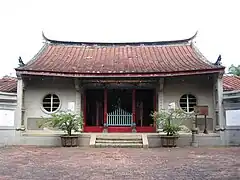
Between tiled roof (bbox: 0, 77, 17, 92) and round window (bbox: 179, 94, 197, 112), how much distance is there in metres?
6.76

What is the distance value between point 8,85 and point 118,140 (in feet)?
18.3

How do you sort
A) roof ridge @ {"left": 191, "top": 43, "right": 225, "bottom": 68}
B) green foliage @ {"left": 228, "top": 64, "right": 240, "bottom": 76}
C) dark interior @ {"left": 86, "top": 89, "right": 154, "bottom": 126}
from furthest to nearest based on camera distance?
green foliage @ {"left": 228, "top": 64, "right": 240, "bottom": 76}, dark interior @ {"left": 86, "top": 89, "right": 154, "bottom": 126}, roof ridge @ {"left": 191, "top": 43, "right": 225, "bottom": 68}

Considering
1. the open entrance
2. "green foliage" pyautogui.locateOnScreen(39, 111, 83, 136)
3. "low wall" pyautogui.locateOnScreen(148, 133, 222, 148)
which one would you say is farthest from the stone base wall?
the open entrance

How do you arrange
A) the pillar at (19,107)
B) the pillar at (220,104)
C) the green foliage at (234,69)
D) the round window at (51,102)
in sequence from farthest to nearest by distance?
the green foliage at (234,69) < the round window at (51,102) < the pillar at (19,107) < the pillar at (220,104)

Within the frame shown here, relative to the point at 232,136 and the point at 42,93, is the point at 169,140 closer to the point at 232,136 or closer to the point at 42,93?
the point at 232,136

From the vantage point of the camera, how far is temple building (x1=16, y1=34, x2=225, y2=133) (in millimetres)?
12320

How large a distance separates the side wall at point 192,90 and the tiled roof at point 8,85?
6172 mm

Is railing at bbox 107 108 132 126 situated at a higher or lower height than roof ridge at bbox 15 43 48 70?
lower

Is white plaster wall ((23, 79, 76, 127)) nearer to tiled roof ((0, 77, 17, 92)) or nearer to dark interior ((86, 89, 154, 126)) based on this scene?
tiled roof ((0, 77, 17, 92))

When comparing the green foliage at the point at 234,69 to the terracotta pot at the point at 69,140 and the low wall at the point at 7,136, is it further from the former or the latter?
the low wall at the point at 7,136

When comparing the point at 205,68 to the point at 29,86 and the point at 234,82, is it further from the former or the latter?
the point at 29,86

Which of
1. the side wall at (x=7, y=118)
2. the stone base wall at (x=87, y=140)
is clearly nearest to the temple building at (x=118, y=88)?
the side wall at (x=7, y=118)

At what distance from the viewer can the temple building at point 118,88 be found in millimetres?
12320

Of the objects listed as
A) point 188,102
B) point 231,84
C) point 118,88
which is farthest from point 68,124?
point 231,84
